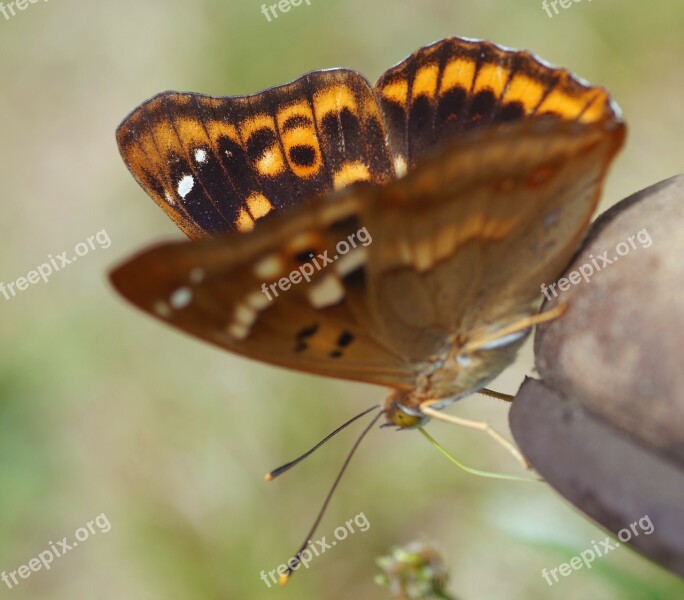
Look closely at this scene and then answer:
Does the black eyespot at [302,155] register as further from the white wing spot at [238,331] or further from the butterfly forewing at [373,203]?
the white wing spot at [238,331]

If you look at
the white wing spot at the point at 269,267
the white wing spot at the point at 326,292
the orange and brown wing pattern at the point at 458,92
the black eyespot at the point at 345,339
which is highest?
the orange and brown wing pattern at the point at 458,92

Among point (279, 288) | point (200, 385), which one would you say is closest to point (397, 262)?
point (279, 288)

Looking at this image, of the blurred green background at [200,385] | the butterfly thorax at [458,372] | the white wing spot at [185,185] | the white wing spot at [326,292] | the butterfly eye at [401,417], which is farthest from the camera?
the blurred green background at [200,385]

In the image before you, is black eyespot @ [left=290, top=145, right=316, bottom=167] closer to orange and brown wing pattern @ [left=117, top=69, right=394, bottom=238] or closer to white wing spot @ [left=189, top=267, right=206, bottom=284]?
orange and brown wing pattern @ [left=117, top=69, right=394, bottom=238]

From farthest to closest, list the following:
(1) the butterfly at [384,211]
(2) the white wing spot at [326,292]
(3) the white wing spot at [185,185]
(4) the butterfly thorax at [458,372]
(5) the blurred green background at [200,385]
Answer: (5) the blurred green background at [200,385] < (3) the white wing spot at [185,185] < (4) the butterfly thorax at [458,372] < (2) the white wing spot at [326,292] < (1) the butterfly at [384,211]

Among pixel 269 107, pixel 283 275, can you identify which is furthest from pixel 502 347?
pixel 269 107

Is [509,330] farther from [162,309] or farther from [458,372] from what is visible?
[162,309]

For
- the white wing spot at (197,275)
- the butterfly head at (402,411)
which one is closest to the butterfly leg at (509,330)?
the butterfly head at (402,411)

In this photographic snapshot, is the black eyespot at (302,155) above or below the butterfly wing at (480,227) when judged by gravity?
above
